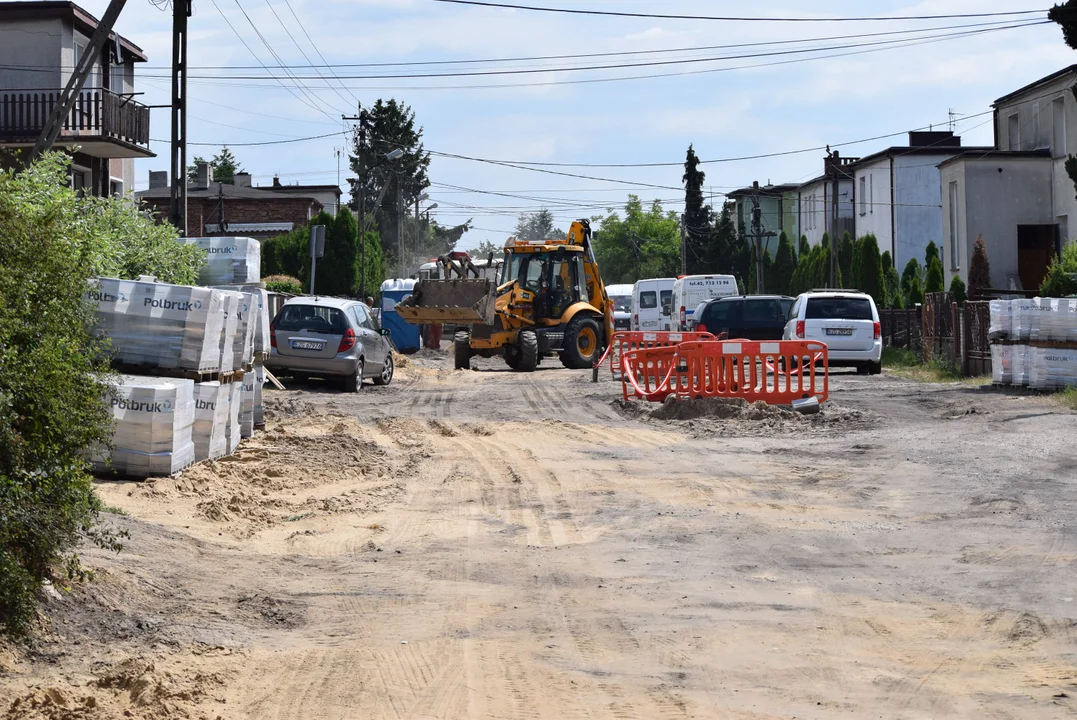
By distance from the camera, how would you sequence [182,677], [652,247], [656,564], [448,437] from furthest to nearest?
[652,247] → [448,437] → [656,564] → [182,677]

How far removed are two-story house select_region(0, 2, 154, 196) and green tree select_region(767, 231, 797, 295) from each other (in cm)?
5033

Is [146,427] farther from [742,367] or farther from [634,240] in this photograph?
[634,240]

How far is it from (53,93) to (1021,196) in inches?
1162

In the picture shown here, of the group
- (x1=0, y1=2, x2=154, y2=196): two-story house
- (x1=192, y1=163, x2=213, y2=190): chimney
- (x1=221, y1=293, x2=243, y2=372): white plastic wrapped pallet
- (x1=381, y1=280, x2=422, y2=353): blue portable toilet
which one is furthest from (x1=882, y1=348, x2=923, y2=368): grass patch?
(x1=192, y1=163, x2=213, y2=190): chimney

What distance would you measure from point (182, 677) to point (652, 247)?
113m

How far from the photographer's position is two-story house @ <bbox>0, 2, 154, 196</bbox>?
29906 millimetres

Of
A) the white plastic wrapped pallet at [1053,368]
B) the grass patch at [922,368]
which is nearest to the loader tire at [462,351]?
the grass patch at [922,368]

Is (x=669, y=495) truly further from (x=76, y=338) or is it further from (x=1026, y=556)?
(x=76, y=338)

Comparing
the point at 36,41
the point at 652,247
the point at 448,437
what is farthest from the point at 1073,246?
the point at 652,247

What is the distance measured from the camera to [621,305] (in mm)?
54219

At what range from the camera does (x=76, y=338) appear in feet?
21.5

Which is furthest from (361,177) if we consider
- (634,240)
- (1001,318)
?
(634,240)

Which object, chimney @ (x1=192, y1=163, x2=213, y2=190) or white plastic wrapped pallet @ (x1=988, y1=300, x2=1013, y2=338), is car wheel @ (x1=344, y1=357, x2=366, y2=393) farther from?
chimney @ (x1=192, y1=163, x2=213, y2=190)

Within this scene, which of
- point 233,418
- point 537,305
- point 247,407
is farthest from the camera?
point 537,305
